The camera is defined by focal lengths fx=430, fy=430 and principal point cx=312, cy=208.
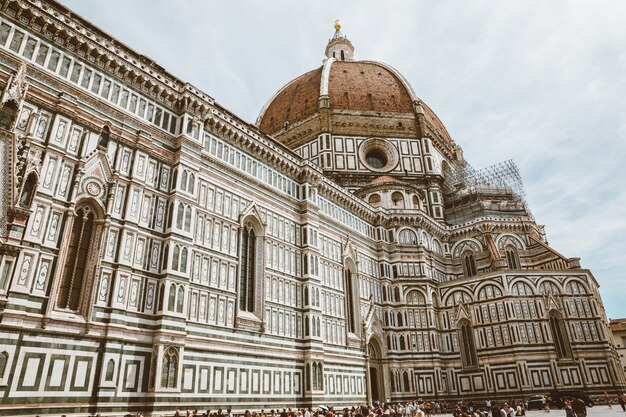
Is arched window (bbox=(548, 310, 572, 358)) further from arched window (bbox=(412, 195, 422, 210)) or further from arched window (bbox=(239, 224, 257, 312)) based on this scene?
arched window (bbox=(239, 224, 257, 312))

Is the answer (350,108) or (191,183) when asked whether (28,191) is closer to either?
(191,183)

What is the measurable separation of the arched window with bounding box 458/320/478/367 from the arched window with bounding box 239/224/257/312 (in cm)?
1744

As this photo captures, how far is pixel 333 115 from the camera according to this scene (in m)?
39.7

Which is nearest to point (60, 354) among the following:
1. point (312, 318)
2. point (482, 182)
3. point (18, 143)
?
point (18, 143)

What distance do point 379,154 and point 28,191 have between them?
30.6 m

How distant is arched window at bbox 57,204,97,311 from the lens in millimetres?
13797

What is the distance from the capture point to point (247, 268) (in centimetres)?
2050

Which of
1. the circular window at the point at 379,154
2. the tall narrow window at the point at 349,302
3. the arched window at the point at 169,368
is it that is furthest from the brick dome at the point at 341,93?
the arched window at the point at 169,368

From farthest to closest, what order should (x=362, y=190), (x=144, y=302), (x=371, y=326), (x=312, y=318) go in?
(x=362, y=190) < (x=371, y=326) < (x=312, y=318) < (x=144, y=302)

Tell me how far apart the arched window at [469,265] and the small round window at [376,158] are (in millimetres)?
10780

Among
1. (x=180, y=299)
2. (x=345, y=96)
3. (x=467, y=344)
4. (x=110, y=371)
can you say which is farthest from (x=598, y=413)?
(x=345, y=96)

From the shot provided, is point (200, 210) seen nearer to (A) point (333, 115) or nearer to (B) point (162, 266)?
(B) point (162, 266)

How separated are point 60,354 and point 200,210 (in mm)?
7701

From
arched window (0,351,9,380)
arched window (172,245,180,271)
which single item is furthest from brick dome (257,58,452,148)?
arched window (0,351,9,380)
